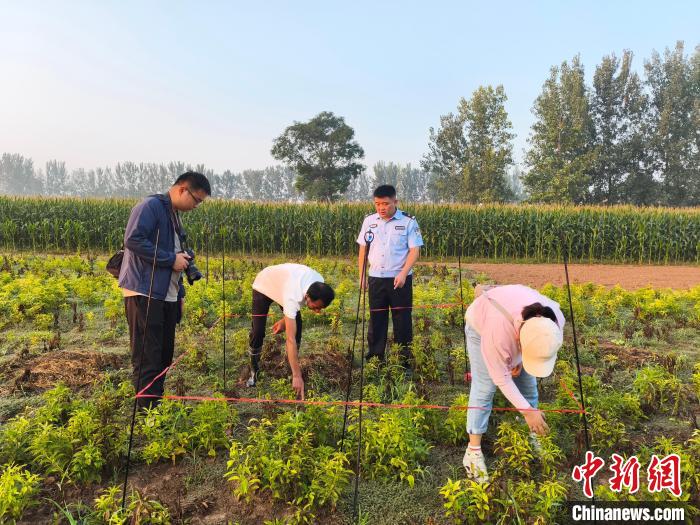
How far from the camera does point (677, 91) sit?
1623 inches

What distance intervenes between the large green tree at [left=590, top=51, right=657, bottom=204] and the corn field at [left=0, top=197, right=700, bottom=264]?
26.7m

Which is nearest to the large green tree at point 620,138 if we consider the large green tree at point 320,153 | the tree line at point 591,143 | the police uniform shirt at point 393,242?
the tree line at point 591,143

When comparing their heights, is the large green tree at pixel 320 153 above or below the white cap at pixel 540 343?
above

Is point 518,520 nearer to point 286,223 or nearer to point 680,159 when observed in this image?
point 286,223

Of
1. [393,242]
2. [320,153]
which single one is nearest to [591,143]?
[320,153]

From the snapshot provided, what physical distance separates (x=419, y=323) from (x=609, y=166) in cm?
4332

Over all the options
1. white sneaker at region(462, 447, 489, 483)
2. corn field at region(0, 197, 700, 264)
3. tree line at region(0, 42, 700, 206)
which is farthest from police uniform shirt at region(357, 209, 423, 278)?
tree line at region(0, 42, 700, 206)

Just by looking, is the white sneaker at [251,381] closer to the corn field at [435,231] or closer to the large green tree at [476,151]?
the corn field at [435,231]

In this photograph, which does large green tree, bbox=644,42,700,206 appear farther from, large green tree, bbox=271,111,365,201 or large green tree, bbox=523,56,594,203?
large green tree, bbox=271,111,365,201

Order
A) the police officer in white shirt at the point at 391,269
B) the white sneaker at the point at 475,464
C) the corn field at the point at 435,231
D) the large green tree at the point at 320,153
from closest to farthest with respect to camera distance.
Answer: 1. the white sneaker at the point at 475,464
2. the police officer in white shirt at the point at 391,269
3. the corn field at the point at 435,231
4. the large green tree at the point at 320,153

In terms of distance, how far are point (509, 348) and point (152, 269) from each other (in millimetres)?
2535

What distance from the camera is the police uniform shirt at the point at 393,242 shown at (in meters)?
4.75

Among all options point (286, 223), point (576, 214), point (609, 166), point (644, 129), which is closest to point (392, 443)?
point (286, 223)

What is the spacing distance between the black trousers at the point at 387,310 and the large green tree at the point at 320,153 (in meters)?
46.9
